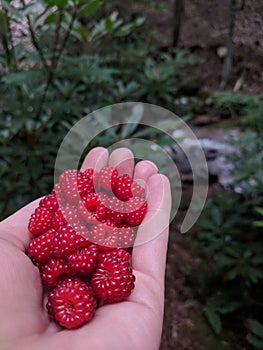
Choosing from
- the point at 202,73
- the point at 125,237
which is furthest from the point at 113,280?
the point at 202,73

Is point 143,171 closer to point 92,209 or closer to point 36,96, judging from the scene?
point 92,209

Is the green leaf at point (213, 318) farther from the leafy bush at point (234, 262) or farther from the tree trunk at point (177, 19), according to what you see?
the tree trunk at point (177, 19)

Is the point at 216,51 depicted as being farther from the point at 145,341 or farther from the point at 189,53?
the point at 145,341

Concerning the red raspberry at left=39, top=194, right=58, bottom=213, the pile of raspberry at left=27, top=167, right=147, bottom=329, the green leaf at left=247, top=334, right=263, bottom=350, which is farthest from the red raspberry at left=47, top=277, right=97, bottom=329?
the green leaf at left=247, top=334, right=263, bottom=350

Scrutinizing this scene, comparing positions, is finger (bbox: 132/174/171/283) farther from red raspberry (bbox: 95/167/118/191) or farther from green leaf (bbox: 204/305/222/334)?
green leaf (bbox: 204/305/222/334)

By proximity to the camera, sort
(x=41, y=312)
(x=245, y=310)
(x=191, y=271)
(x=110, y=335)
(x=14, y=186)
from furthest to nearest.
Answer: (x=191, y=271) → (x=245, y=310) → (x=14, y=186) → (x=41, y=312) → (x=110, y=335)

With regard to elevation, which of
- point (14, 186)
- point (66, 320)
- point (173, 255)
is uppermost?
point (66, 320)

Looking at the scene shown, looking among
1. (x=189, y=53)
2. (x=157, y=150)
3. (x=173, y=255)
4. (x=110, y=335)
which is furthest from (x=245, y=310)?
(x=189, y=53)

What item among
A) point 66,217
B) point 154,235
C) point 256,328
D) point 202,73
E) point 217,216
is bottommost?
point 202,73
